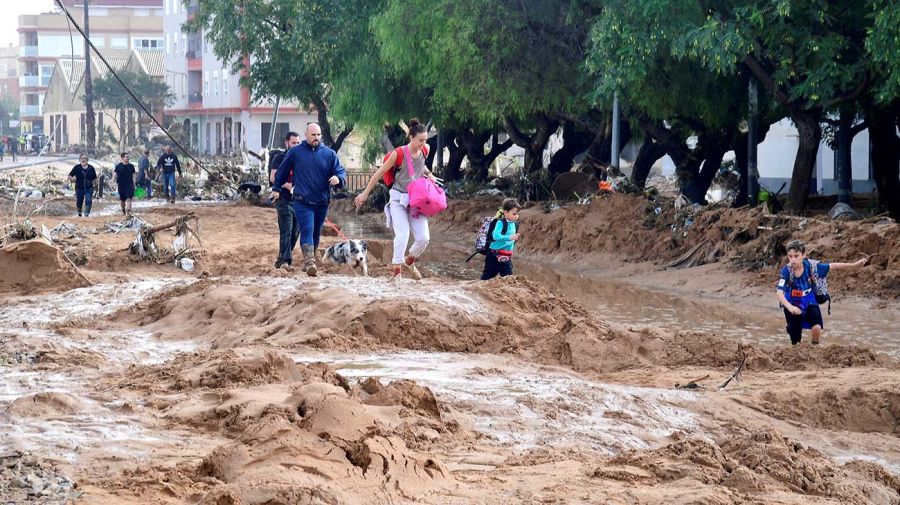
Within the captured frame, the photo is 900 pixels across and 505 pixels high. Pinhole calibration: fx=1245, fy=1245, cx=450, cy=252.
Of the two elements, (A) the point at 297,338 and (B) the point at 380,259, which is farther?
(B) the point at 380,259

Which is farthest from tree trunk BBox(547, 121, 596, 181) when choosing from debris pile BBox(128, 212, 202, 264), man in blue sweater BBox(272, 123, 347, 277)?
man in blue sweater BBox(272, 123, 347, 277)

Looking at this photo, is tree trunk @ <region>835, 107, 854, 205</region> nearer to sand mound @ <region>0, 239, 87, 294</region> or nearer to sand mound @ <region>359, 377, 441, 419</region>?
sand mound @ <region>0, 239, 87, 294</region>

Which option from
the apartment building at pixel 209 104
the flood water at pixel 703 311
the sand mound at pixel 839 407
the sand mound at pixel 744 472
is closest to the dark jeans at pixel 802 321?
the flood water at pixel 703 311

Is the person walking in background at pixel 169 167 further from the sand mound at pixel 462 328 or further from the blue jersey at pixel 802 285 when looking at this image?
the blue jersey at pixel 802 285

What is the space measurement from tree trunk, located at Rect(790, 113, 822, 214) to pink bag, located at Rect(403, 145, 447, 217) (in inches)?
409

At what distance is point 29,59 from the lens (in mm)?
124438

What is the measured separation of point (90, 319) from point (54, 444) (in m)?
6.30

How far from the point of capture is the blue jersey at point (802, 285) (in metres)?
11.3

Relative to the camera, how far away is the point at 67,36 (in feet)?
394

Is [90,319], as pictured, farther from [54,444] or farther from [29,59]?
[29,59]

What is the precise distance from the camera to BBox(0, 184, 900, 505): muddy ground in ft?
19.6

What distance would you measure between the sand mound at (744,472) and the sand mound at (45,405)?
3318 millimetres

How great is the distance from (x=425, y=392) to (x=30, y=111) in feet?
402

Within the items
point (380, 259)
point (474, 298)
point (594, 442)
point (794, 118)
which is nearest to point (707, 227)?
point (794, 118)
